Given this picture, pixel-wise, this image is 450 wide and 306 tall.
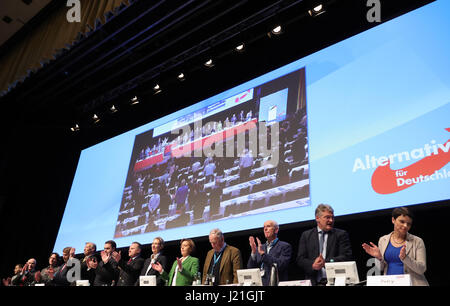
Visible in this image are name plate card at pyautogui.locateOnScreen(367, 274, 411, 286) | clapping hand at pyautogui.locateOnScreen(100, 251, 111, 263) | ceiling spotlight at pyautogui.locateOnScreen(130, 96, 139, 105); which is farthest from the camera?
ceiling spotlight at pyautogui.locateOnScreen(130, 96, 139, 105)

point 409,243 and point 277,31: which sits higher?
point 277,31

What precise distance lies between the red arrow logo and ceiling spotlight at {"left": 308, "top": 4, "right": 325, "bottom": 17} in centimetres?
184

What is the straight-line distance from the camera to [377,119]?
329cm

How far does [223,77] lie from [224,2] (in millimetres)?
1104

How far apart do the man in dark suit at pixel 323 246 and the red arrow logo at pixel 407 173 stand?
475 mm

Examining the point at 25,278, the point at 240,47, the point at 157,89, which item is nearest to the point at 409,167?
the point at 240,47

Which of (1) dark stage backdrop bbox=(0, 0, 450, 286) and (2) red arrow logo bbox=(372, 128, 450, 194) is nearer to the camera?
(2) red arrow logo bbox=(372, 128, 450, 194)

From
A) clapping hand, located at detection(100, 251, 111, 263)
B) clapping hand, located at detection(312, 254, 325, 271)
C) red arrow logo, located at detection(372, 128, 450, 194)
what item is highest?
red arrow logo, located at detection(372, 128, 450, 194)

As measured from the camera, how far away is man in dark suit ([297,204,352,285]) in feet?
9.43

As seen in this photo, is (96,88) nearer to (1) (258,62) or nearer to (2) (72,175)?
(2) (72,175)

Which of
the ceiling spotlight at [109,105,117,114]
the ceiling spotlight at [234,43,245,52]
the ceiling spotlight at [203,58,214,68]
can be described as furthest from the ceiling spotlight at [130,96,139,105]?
the ceiling spotlight at [234,43,245,52]

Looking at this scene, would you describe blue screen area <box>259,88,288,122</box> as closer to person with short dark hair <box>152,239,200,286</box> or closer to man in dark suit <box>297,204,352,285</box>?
man in dark suit <box>297,204,352,285</box>

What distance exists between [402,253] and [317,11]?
266cm

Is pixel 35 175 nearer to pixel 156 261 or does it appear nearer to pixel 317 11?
pixel 156 261
